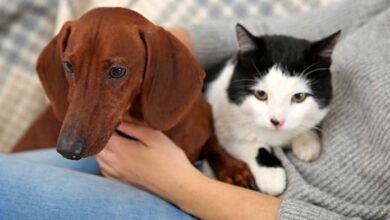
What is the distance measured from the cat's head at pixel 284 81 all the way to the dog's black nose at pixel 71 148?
0.47 meters

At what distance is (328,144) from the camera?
113cm

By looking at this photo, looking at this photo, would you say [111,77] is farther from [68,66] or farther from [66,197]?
[66,197]

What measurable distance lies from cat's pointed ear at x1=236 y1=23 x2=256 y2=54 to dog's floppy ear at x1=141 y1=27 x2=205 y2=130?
0.57 feet

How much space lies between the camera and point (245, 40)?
1.14 meters

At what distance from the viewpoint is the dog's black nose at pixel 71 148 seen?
2.77 feet

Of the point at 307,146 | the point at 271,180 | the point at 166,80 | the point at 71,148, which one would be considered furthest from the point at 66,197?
the point at 307,146

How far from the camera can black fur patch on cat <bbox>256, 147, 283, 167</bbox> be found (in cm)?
115

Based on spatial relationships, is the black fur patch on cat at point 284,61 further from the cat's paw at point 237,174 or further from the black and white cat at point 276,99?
the cat's paw at point 237,174

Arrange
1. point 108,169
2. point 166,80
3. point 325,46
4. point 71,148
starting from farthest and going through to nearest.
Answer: point 108,169, point 325,46, point 166,80, point 71,148

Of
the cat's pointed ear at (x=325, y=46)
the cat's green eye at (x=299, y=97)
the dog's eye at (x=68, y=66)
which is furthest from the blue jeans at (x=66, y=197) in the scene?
the cat's pointed ear at (x=325, y=46)

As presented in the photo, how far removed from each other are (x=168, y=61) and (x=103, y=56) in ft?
0.49

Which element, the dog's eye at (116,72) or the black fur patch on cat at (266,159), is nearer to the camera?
the dog's eye at (116,72)

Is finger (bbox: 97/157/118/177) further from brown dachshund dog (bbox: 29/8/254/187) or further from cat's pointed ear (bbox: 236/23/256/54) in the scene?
cat's pointed ear (bbox: 236/23/256/54)

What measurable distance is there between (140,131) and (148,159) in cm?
7
